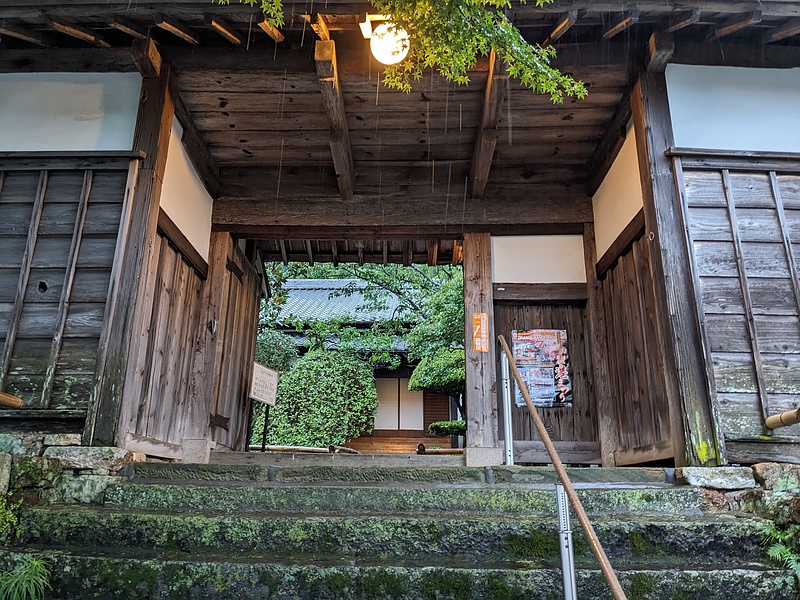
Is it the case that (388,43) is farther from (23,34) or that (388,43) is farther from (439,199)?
(23,34)

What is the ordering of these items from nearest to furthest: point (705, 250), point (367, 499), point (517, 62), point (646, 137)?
point (367, 499) → point (517, 62) → point (705, 250) → point (646, 137)

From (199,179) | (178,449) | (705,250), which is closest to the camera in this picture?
(705,250)

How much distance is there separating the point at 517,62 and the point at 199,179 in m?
3.56

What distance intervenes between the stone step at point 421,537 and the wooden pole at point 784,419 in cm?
68

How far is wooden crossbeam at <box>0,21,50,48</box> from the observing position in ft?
14.7

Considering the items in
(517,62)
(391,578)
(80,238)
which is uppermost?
(517,62)

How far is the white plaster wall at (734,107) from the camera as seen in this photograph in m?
4.53

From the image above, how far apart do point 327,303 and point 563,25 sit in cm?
1299

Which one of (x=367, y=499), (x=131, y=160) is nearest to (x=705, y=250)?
(x=367, y=499)

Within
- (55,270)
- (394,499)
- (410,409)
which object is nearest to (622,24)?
(394,499)

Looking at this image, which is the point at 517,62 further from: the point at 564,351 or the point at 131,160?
the point at 564,351

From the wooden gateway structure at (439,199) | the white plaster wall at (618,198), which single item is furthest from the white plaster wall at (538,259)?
the white plaster wall at (618,198)

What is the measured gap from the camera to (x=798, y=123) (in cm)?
457

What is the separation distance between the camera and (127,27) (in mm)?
4441
